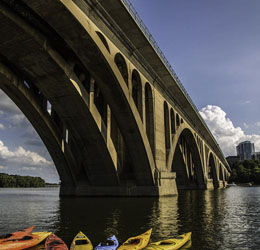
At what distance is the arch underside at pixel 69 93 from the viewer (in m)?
19.0

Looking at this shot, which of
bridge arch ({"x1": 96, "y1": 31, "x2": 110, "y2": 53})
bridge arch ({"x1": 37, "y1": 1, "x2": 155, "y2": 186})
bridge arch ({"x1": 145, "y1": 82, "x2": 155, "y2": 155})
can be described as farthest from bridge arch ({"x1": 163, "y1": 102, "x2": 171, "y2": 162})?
bridge arch ({"x1": 96, "y1": 31, "x2": 110, "y2": 53})

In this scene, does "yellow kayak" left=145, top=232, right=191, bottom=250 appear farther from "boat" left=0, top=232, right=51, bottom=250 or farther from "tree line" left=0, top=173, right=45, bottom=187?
"tree line" left=0, top=173, right=45, bottom=187

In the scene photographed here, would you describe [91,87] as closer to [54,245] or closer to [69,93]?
[69,93]

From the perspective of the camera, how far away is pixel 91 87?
25.7m

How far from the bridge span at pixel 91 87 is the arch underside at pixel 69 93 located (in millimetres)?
81

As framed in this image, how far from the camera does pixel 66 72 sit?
2245 centimetres

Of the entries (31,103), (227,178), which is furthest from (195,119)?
(227,178)

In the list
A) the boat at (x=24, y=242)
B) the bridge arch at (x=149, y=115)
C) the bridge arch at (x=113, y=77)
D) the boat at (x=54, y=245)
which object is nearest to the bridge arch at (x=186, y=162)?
the bridge arch at (x=149, y=115)

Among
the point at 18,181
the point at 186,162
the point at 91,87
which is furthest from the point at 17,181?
the point at 91,87

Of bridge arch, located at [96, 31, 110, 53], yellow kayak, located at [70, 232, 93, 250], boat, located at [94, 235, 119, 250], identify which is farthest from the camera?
bridge arch, located at [96, 31, 110, 53]

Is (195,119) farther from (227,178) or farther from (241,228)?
(227,178)

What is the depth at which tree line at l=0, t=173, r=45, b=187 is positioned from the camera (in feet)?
413

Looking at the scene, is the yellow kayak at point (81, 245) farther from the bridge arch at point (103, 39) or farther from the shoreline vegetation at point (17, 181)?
the shoreline vegetation at point (17, 181)

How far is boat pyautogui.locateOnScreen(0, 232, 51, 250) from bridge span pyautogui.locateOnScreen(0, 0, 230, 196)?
44.7ft
